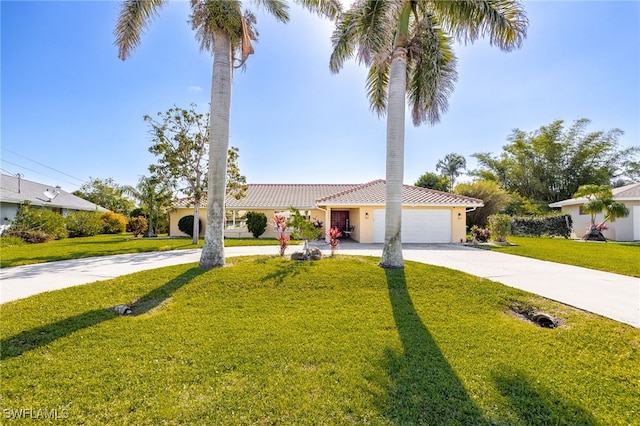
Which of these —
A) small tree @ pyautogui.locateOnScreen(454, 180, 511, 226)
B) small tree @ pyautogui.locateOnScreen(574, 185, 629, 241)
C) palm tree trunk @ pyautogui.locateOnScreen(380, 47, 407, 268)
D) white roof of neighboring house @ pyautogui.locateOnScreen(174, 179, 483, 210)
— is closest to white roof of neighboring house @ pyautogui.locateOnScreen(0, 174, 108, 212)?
white roof of neighboring house @ pyautogui.locateOnScreen(174, 179, 483, 210)

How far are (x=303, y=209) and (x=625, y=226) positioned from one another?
24769mm

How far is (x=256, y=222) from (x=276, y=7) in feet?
47.5

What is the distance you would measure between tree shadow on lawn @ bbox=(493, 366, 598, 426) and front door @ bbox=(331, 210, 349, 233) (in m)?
18.2

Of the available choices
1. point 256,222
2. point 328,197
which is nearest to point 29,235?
point 256,222

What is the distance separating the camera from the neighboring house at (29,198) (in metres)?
21.1

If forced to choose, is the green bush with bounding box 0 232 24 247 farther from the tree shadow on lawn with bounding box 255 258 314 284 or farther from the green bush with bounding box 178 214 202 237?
the tree shadow on lawn with bounding box 255 258 314 284

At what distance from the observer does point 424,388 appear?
3475mm

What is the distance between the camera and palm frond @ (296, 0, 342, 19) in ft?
31.1

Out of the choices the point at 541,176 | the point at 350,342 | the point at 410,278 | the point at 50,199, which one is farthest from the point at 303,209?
the point at 541,176

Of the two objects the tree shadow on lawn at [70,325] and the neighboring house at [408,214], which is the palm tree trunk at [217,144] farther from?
the neighboring house at [408,214]

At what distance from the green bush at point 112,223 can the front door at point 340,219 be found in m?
24.1

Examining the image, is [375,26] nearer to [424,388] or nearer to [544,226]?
[424,388]

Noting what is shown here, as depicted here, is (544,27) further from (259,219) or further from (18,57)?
(18,57)

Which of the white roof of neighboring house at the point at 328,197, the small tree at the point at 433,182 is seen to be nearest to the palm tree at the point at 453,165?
the small tree at the point at 433,182
